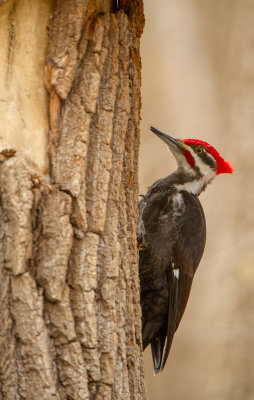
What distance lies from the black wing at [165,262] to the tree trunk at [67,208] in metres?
1.02

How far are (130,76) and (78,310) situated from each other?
973 millimetres

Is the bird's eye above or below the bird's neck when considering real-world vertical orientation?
above

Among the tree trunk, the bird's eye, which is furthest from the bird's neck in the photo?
the tree trunk

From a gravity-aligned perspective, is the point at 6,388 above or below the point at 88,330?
below

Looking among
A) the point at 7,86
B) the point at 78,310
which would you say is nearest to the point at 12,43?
the point at 7,86

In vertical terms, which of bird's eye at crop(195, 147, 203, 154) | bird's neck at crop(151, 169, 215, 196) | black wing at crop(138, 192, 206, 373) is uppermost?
bird's eye at crop(195, 147, 203, 154)

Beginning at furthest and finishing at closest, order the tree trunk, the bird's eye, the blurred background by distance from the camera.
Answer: the blurred background
the bird's eye
the tree trunk

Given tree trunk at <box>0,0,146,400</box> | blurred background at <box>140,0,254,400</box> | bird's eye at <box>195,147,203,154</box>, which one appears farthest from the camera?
blurred background at <box>140,0,254,400</box>

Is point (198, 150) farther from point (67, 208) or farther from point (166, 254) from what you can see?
point (67, 208)

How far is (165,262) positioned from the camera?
129 inches

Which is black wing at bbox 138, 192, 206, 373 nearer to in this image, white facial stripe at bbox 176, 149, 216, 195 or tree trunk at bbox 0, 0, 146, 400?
white facial stripe at bbox 176, 149, 216, 195

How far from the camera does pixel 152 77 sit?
20.6 feet

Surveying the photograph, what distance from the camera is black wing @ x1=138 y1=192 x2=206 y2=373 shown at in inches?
126

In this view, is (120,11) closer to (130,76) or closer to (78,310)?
(130,76)
